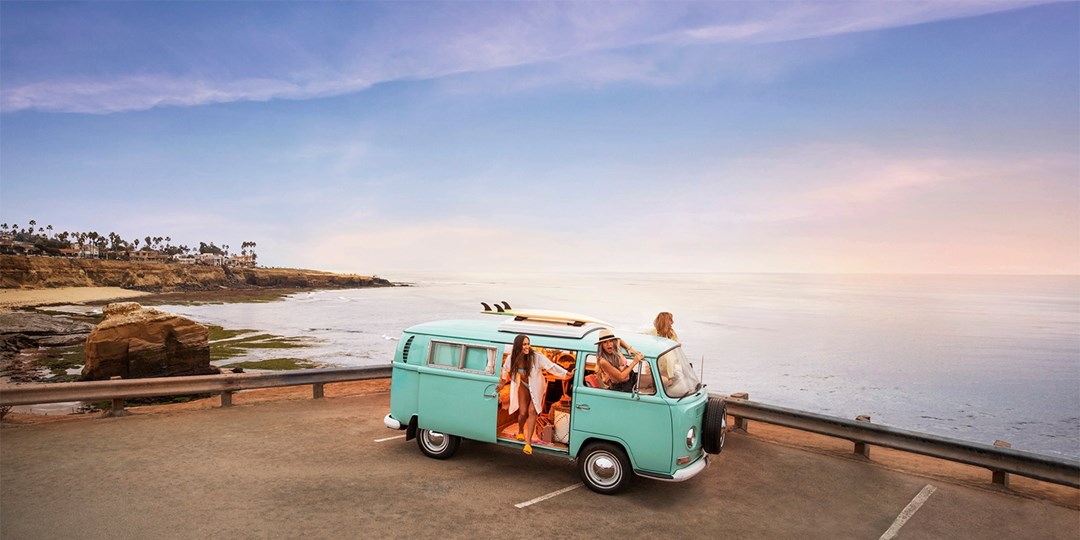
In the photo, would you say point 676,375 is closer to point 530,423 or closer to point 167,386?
point 530,423

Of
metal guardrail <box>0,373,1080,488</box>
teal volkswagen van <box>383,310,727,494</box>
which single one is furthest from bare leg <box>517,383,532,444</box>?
metal guardrail <box>0,373,1080,488</box>

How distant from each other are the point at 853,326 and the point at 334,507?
72785mm

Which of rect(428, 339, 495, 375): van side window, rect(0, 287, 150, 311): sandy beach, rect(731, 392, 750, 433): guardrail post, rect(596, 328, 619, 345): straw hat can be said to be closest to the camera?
rect(596, 328, 619, 345): straw hat

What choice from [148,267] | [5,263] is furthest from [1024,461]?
[148,267]

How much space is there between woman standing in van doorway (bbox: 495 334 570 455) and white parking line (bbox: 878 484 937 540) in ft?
13.8

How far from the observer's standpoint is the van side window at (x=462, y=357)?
320 inches

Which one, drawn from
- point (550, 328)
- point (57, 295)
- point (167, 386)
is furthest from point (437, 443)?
point (57, 295)

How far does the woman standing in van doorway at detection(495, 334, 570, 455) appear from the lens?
7.67 meters

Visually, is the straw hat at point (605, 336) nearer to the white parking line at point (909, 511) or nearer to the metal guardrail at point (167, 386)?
the white parking line at point (909, 511)

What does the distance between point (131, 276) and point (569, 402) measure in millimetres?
129079

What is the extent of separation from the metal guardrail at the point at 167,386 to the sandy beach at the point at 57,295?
6996 cm

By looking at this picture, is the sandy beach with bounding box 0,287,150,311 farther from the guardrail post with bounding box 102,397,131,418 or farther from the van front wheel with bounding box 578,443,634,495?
the van front wheel with bounding box 578,443,634,495

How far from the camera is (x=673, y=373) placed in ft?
24.8

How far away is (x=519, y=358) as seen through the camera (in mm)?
7668
